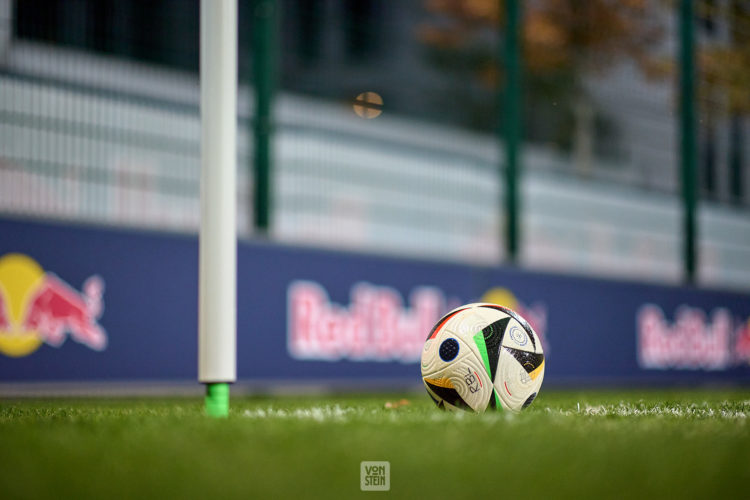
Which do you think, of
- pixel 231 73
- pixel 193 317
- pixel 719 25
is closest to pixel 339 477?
pixel 231 73

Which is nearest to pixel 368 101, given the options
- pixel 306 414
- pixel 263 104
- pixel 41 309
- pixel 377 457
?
pixel 263 104

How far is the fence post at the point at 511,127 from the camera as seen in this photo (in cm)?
1048

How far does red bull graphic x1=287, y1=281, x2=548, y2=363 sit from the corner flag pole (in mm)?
4411

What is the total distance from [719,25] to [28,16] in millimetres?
9294

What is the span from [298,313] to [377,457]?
5.72 metres

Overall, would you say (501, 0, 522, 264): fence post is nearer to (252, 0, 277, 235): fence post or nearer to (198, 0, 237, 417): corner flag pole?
(252, 0, 277, 235): fence post

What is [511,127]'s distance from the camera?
415 inches

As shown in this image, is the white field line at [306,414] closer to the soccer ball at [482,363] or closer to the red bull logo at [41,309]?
the soccer ball at [482,363]

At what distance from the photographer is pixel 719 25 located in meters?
13.6

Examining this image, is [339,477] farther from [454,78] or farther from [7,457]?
[454,78]

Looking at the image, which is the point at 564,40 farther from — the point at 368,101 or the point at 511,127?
the point at 511,127

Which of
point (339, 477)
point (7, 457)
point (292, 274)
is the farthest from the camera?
point (292, 274)

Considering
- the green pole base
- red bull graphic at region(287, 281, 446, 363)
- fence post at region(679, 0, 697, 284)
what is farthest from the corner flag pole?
fence post at region(679, 0, 697, 284)

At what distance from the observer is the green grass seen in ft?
7.28
